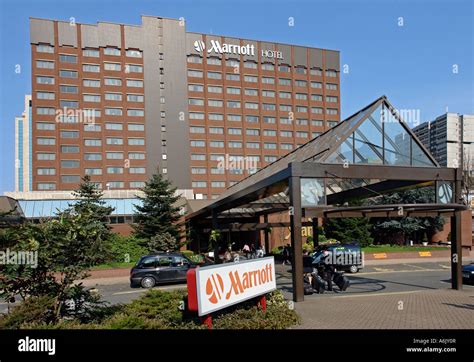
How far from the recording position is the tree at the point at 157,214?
33.0 meters

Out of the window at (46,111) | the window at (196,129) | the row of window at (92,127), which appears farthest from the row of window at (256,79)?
the window at (46,111)

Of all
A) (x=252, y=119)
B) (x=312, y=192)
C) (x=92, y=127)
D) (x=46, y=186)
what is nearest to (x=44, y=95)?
(x=92, y=127)

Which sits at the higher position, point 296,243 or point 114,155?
point 114,155

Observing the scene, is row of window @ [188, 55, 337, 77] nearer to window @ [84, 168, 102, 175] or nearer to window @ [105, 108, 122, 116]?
window @ [105, 108, 122, 116]

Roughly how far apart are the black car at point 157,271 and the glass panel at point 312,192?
8.32 metres

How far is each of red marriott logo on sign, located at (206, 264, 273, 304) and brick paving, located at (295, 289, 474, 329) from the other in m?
1.45

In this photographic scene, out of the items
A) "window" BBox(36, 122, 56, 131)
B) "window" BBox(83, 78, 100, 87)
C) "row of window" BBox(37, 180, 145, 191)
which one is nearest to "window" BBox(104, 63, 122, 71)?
"window" BBox(83, 78, 100, 87)

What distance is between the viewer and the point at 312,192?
1380 centimetres

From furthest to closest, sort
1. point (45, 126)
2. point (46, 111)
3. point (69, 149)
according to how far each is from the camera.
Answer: point (69, 149) < point (46, 111) < point (45, 126)

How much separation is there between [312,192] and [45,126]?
71.6 meters

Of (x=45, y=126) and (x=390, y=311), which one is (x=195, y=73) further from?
(x=390, y=311)

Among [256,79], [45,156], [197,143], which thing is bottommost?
[45,156]
